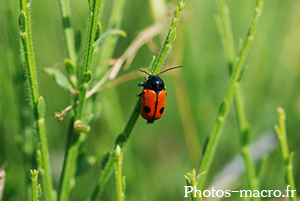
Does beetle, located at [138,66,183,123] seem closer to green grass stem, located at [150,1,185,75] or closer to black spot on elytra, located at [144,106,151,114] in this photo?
black spot on elytra, located at [144,106,151,114]

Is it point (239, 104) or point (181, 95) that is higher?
point (181, 95)

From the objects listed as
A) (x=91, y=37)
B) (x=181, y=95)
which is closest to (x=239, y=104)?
(x=91, y=37)

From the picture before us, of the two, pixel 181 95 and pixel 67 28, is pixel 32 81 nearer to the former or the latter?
pixel 67 28

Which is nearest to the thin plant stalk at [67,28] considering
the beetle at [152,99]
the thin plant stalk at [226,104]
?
the beetle at [152,99]

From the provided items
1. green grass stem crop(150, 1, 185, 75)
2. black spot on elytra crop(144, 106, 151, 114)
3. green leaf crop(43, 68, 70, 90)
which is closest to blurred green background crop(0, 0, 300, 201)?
black spot on elytra crop(144, 106, 151, 114)

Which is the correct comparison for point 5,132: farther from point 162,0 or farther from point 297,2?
point 297,2

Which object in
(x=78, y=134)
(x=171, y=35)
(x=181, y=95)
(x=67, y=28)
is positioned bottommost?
(x=78, y=134)
